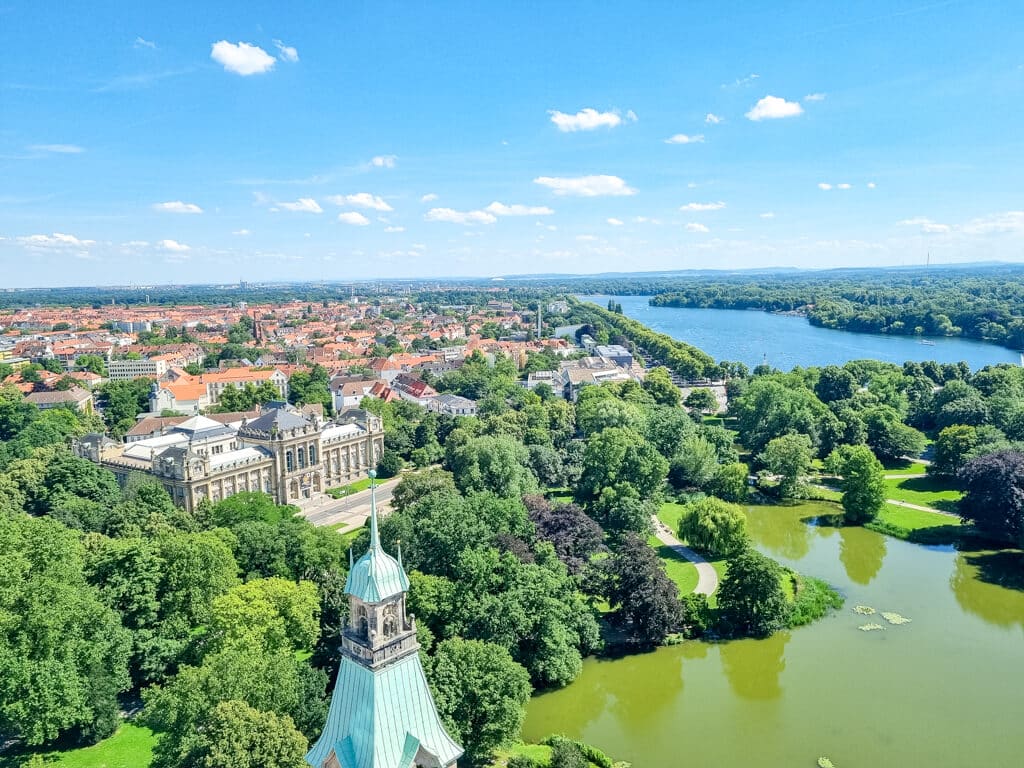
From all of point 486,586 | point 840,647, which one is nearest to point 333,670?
point 486,586

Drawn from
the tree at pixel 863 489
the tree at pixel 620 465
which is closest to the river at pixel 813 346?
the tree at pixel 863 489

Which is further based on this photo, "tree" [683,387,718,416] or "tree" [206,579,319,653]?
"tree" [683,387,718,416]

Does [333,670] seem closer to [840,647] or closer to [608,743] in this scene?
[608,743]

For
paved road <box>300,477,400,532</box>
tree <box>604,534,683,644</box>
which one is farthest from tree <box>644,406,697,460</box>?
tree <box>604,534,683,644</box>

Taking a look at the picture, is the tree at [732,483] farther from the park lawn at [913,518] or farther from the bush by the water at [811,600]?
the bush by the water at [811,600]

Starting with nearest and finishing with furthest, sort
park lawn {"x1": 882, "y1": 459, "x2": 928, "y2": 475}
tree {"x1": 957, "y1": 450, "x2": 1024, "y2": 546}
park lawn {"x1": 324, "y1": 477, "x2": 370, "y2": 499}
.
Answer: tree {"x1": 957, "y1": 450, "x2": 1024, "y2": 546}, park lawn {"x1": 324, "y1": 477, "x2": 370, "y2": 499}, park lawn {"x1": 882, "y1": 459, "x2": 928, "y2": 475}

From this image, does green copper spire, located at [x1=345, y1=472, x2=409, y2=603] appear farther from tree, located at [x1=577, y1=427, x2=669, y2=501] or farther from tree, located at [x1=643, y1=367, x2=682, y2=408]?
tree, located at [x1=643, y1=367, x2=682, y2=408]
